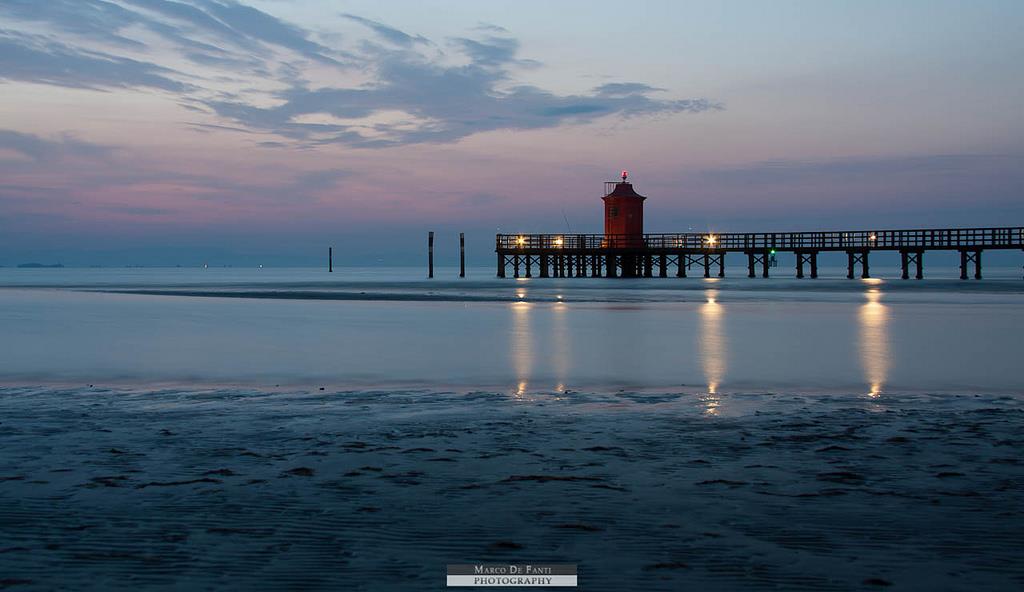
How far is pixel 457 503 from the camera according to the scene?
16.6ft

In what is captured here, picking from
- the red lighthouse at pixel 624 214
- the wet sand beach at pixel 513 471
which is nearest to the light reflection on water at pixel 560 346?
the wet sand beach at pixel 513 471

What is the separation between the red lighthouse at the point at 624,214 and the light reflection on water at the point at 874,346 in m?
31.5

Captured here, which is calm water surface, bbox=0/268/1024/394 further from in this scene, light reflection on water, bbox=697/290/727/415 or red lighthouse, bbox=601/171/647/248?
red lighthouse, bbox=601/171/647/248

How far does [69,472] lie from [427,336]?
41.4 feet

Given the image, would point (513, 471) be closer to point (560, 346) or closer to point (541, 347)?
point (541, 347)

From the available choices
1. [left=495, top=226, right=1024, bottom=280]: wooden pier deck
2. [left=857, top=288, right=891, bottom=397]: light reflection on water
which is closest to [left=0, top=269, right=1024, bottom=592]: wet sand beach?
[left=857, top=288, right=891, bottom=397]: light reflection on water

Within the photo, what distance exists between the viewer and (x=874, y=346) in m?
15.8

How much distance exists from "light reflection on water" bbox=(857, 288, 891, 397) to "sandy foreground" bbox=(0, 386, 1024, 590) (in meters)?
2.82

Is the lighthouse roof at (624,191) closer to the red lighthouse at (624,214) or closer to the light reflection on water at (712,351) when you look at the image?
the red lighthouse at (624,214)

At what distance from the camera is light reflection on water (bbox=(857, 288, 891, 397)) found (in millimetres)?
11377

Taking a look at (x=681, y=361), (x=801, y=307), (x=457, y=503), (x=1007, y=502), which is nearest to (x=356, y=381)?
(x=681, y=361)

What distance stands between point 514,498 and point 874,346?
41.1 ft

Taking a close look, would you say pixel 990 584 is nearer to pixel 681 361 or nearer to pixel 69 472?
pixel 69 472

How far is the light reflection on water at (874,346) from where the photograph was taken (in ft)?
37.3
